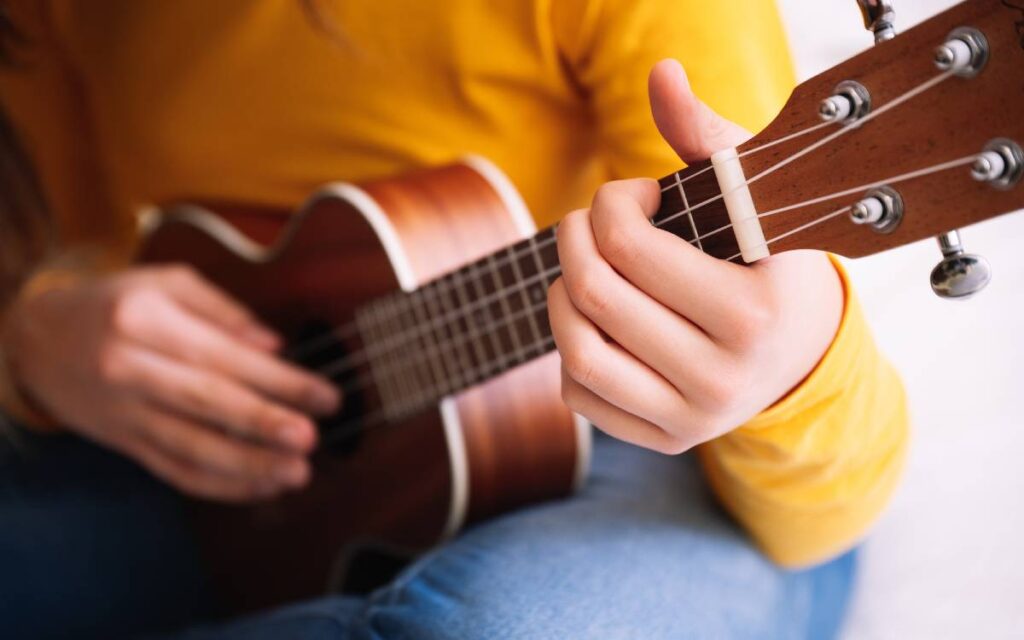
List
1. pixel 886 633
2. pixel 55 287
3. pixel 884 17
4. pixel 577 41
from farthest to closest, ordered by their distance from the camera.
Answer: pixel 55 287
pixel 886 633
pixel 577 41
pixel 884 17

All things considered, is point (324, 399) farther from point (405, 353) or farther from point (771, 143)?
point (771, 143)

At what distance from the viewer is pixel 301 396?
80 cm

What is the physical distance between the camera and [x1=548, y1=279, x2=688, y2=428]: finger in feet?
1.49

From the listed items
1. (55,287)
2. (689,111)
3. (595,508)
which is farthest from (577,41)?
(55,287)

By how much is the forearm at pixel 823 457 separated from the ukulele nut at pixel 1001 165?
0.15 metres

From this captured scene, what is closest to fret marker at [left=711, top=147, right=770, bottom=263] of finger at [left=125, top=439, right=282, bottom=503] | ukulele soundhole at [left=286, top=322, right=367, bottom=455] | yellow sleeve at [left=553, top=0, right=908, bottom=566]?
yellow sleeve at [left=553, top=0, right=908, bottom=566]

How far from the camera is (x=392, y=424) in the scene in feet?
2.52

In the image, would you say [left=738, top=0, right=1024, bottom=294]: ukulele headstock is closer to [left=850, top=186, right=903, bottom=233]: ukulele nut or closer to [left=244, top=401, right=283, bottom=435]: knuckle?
[left=850, top=186, right=903, bottom=233]: ukulele nut

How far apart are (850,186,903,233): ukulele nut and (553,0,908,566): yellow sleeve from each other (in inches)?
4.4

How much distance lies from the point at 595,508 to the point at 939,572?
343 millimetres

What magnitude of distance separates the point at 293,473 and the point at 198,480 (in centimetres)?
12

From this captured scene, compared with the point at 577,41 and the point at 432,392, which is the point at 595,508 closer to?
the point at 432,392

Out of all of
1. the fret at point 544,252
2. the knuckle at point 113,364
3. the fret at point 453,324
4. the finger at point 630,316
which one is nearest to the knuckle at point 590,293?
the finger at point 630,316

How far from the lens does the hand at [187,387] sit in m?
0.80
